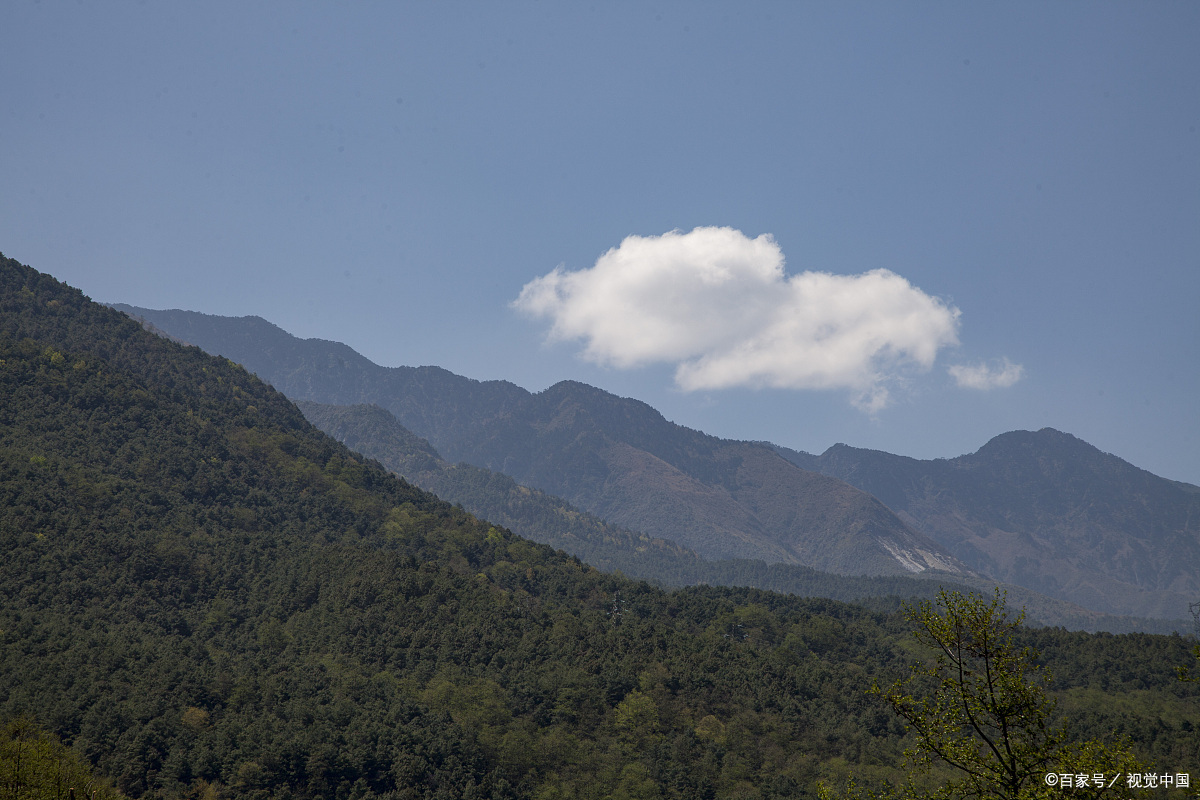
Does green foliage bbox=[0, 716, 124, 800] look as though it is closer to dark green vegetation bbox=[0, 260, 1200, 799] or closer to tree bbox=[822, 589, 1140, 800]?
dark green vegetation bbox=[0, 260, 1200, 799]

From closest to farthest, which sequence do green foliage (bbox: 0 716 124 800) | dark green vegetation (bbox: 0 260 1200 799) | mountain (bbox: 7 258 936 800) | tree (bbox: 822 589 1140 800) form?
tree (bbox: 822 589 1140 800)
green foliage (bbox: 0 716 124 800)
mountain (bbox: 7 258 936 800)
dark green vegetation (bbox: 0 260 1200 799)

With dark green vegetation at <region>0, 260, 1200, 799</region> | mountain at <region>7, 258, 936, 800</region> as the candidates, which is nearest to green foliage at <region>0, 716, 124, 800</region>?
mountain at <region>7, 258, 936, 800</region>

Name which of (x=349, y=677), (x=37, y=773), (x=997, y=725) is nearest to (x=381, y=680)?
(x=349, y=677)

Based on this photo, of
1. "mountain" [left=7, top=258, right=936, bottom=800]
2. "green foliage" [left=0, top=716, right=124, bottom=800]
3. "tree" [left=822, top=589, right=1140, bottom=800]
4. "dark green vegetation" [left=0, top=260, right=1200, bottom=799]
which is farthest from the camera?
"dark green vegetation" [left=0, top=260, right=1200, bottom=799]

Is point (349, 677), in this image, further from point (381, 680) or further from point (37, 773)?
point (37, 773)

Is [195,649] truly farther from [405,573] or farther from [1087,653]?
[1087,653]

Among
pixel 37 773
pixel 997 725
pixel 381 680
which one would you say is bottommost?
pixel 381 680

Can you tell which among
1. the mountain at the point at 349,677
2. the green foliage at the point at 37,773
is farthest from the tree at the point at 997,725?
the mountain at the point at 349,677

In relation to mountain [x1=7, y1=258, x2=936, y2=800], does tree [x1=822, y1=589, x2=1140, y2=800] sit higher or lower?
higher

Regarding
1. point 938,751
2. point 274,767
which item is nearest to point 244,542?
point 274,767

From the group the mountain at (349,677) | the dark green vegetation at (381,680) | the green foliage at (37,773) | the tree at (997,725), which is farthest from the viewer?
the dark green vegetation at (381,680)

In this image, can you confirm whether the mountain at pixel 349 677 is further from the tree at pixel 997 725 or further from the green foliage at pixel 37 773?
the tree at pixel 997 725

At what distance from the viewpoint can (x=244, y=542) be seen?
199 meters

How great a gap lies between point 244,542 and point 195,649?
2424 inches
